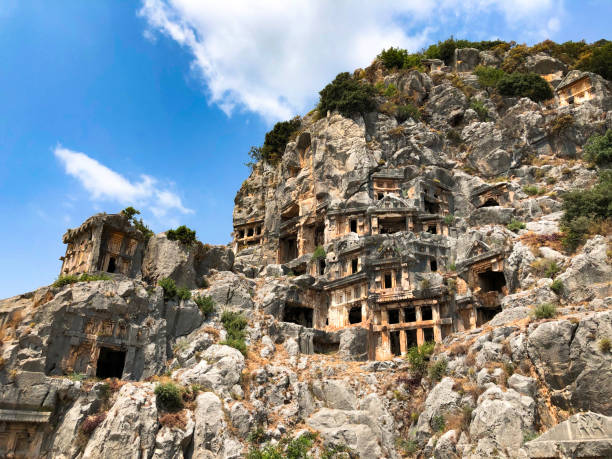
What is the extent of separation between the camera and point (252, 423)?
84.2ft

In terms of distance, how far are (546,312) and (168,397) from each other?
19.4 metres

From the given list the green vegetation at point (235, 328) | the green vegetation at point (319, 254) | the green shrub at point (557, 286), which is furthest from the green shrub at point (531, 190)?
the green vegetation at point (235, 328)

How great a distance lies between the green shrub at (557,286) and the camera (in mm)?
26513

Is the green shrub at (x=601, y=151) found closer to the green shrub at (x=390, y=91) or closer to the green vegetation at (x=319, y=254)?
the green shrub at (x=390, y=91)

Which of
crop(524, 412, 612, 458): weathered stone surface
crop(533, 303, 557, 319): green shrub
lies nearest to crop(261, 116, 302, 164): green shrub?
crop(533, 303, 557, 319): green shrub

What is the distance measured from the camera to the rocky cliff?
21.6m

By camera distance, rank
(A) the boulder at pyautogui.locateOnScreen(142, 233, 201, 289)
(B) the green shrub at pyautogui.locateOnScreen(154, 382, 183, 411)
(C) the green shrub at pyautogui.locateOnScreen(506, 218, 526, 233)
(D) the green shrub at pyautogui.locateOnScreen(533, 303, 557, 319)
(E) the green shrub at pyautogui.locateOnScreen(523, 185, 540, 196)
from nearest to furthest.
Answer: (D) the green shrub at pyautogui.locateOnScreen(533, 303, 557, 319), (B) the green shrub at pyautogui.locateOnScreen(154, 382, 183, 411), (A) the boulder at pyautogui.locateOnScreen(142, 233, 201, 289), (C) the green shrub at pyautogui.locateOnScreen(506, 218, 526, 233), (E) the green shrub at pyautogui.locateOnScreen(523, 185, 540, 196)

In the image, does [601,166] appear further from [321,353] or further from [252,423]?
[252,423]

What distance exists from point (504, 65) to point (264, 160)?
117 feet

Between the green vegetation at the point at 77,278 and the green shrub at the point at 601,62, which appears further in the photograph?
the green shrub at the point at 601,62

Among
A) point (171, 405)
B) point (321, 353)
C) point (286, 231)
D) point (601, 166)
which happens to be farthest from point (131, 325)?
point (601, 166)

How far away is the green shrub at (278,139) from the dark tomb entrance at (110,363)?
38.1m

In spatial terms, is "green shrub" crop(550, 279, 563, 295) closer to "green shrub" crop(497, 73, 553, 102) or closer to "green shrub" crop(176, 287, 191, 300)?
"green shrub" crop(176, 287, 191, 300)

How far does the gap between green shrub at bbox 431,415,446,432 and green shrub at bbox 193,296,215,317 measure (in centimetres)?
1761
